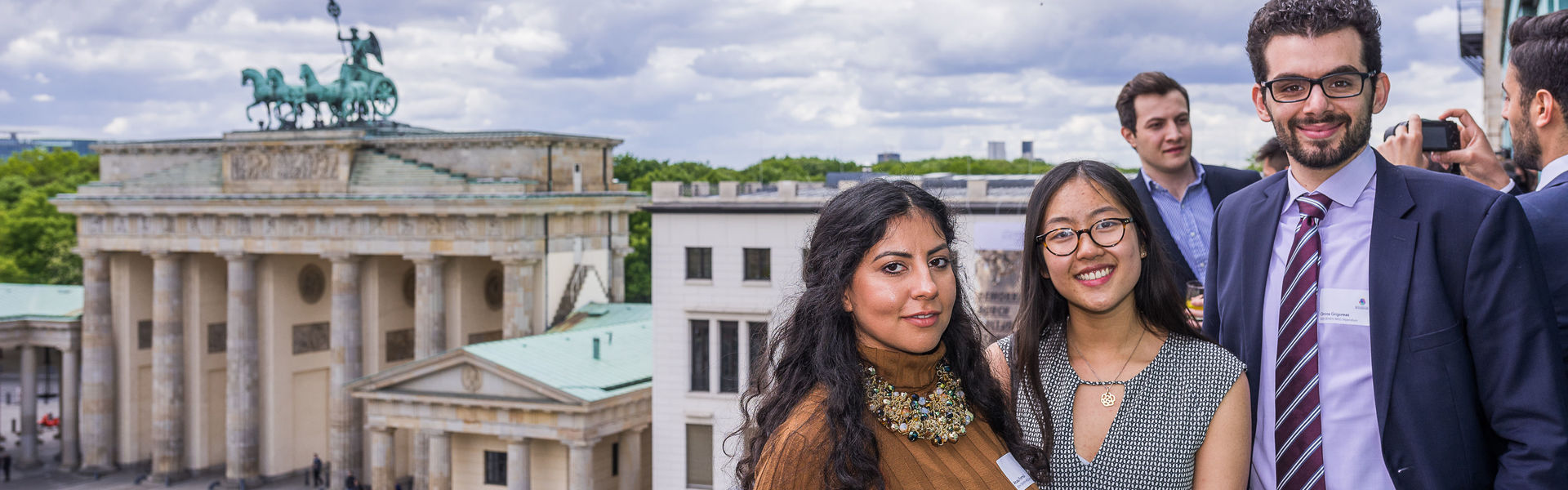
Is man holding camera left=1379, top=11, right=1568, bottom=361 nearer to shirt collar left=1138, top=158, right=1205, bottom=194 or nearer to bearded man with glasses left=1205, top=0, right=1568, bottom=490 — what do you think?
bearded man with glasses left=1205, top=0, right=1568, bottom=490

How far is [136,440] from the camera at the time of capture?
55.8 metres

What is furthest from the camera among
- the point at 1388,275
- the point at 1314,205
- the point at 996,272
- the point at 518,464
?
the point at 518,464

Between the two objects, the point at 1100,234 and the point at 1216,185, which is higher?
the point at 1216,185

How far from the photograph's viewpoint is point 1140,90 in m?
8.53

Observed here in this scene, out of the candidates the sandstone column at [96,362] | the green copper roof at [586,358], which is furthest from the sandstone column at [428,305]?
the sandstone column at [96,362]

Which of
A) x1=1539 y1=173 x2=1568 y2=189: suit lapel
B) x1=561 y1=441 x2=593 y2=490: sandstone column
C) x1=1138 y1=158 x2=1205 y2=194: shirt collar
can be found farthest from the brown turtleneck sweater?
x1=561 y1=441 x2=593 y2=490: sandstone column

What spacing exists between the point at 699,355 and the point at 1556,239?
107ft

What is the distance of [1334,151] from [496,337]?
157 ft

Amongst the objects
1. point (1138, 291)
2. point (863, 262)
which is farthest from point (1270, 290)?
point (863, 262)

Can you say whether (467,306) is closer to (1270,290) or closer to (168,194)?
(168,194)

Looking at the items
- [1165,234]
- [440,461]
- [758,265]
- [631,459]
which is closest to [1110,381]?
[1165,234]

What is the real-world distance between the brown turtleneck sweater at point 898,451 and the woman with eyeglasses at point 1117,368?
1.35 feet

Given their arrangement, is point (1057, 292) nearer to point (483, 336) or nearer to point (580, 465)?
point (580, 465)

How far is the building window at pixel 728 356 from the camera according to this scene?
36.5 meters
